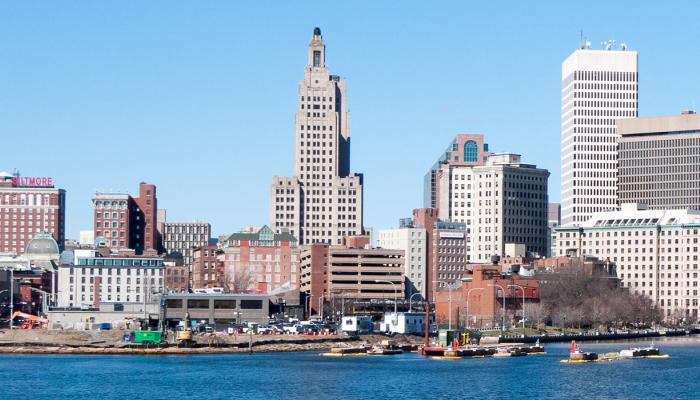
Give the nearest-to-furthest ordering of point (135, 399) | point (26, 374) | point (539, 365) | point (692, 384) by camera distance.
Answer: point (135, 399), point (692, 384), point (26, 374), point (539, 365)

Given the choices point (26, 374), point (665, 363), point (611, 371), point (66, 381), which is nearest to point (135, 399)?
point (66, 381)

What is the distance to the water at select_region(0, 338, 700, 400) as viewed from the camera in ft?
488

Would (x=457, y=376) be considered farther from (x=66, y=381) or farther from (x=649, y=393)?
(x=66, y=381)

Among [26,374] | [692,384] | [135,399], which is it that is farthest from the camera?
[26,374]

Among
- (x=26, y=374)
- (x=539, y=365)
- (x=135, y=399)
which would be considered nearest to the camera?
(x=135, y=399)

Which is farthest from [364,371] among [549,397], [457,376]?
[549,397]

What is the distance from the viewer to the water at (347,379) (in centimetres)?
14888

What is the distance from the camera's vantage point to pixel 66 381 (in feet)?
543

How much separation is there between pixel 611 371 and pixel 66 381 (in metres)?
62.9

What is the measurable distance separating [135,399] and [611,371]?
6132 cm

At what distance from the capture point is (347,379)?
165 metres

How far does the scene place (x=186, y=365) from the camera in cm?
19038

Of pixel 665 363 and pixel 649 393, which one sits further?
pixel 665 363

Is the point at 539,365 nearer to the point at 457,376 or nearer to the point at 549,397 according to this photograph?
the point at 457,376
